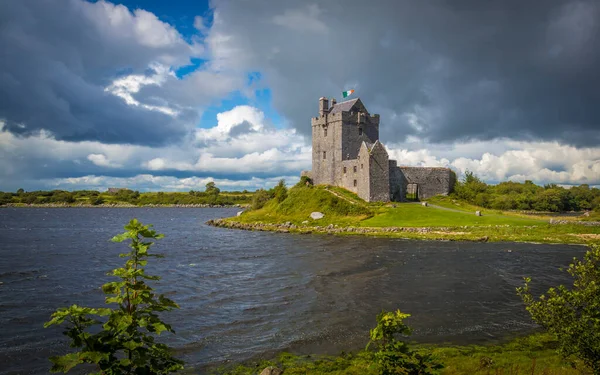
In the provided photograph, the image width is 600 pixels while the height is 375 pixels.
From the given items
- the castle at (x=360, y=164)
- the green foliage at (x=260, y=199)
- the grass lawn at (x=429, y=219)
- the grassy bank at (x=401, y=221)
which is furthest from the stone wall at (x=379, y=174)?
the green foliage at (x=260, y=199)

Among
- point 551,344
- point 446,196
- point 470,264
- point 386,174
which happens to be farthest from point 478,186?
point 551,344

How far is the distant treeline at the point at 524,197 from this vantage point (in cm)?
6988

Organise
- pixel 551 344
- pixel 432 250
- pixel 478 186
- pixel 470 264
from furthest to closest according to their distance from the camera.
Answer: pixel 478 186
pixel 432 250
pixel 470 264
pixel 551 344

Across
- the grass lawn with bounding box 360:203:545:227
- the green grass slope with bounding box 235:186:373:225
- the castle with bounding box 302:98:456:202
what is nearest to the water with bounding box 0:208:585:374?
the grass lawn with bounding box 360:203:545:227

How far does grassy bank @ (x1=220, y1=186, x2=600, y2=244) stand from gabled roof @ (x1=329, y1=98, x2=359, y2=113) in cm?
1342

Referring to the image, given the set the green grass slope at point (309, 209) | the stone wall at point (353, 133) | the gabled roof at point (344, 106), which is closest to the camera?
the green grass slope at point (309, 209)

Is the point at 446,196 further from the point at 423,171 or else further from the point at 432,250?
the point at 432,250

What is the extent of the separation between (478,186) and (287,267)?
56.5 metres

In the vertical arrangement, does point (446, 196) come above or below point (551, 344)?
above

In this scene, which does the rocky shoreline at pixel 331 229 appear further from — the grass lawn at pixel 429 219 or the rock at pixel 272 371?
the rock at pixel 272 371

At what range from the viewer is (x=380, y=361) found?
759 centimetres

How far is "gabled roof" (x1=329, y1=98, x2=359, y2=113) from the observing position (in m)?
64.5

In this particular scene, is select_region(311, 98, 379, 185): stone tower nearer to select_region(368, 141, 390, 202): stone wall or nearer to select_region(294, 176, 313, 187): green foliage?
select_region(294, 176, 313, 187): green foliage

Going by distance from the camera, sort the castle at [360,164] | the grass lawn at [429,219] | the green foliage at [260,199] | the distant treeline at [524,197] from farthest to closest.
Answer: the green foliage at [260,199] → the distant treeline at [524,197] → the castle at [360,164] → the grass lawn at [429,219]
